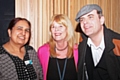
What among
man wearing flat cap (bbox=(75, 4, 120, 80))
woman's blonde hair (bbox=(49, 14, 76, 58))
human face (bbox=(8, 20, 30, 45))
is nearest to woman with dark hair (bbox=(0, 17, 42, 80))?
human face (bbox=(8, 20, 30, 45))

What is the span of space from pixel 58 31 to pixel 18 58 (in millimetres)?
492

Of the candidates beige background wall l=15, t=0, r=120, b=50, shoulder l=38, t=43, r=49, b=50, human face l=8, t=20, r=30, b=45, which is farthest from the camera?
beige background wall l=15, t=0, r=120, b=50

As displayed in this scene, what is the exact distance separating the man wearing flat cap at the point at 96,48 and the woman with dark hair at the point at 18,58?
0.48 m

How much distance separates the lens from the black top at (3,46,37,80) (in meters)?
1.76

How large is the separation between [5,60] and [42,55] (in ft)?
1.52

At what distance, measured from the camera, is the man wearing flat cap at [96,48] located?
1.75 meters

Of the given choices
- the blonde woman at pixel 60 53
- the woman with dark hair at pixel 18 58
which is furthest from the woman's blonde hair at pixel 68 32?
the woman with dark hair at pixel 18 58

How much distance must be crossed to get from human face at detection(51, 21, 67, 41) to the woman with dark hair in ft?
0.93

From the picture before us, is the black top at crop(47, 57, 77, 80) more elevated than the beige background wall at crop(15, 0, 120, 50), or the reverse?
the beige background wall at crop(15, 0, 120, 50)

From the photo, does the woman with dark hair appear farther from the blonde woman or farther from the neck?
the neck

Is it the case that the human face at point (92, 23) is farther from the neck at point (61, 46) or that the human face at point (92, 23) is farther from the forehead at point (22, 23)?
the forehead at point (22, 23)

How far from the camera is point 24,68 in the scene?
180cm

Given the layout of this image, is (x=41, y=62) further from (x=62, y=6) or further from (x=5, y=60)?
(x=62, y=6)

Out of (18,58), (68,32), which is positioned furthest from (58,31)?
(18,58)
